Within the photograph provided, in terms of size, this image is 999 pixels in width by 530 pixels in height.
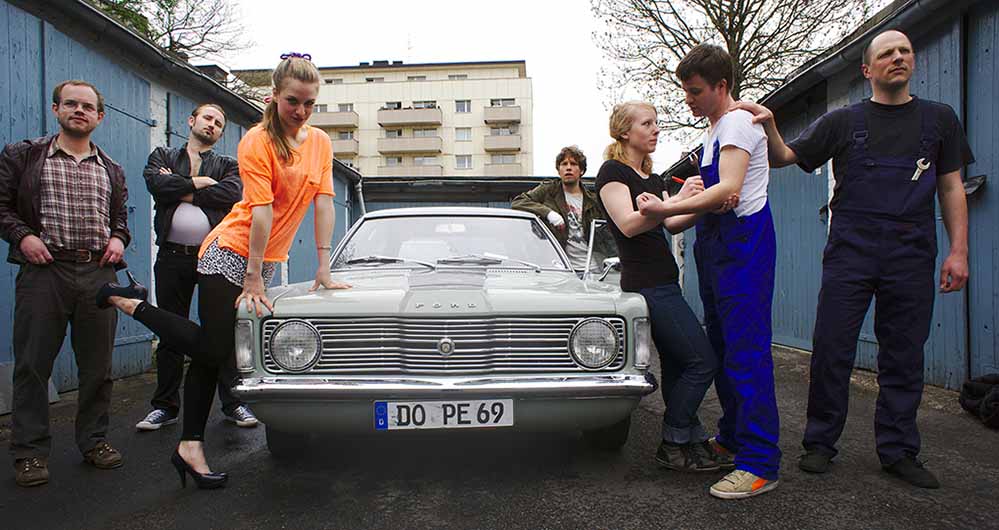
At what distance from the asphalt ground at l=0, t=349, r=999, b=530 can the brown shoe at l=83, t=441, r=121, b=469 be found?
0.05 meters

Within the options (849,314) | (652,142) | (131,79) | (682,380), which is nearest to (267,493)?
(682,380)

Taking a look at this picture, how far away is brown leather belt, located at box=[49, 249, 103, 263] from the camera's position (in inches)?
129

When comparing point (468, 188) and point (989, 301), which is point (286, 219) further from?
point (468, 188)

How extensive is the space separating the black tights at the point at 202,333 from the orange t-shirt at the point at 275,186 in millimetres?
196

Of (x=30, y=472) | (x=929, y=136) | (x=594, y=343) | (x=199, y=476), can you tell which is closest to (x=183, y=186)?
(x=30, y=472)

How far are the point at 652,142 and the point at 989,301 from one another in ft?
11.0

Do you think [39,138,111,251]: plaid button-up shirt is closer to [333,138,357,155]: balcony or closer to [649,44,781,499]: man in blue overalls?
[649,44,781,499]: man in blue overalls

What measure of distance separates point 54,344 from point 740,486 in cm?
333

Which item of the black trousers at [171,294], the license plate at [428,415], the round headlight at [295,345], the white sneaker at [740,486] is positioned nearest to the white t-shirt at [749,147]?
the white sneaker at [740,486]

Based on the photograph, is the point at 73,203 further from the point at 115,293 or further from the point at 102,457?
the point at 102,457

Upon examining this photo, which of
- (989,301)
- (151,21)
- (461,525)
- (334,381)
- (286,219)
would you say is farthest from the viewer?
(151,21)

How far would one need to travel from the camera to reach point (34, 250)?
3154mm

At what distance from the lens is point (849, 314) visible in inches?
120

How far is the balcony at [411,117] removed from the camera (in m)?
57.2
